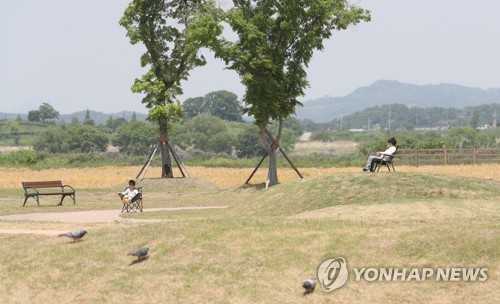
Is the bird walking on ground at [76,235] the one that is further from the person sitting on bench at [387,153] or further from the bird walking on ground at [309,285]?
the person sitting on bench at [387,153]

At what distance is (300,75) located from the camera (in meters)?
46.6

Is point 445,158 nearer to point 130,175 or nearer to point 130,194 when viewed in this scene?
point 130,175

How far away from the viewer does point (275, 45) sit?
46.2 metres

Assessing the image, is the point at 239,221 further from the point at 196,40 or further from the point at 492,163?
the point at 492,163

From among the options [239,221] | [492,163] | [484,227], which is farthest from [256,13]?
[492,163]

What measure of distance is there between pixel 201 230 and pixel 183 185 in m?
29.1

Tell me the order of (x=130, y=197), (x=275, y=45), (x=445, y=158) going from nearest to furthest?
(x=130, y=197), (x=275, y=45), (x=445, y=158)

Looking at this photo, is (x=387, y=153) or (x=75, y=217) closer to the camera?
(x=387, y=153)
